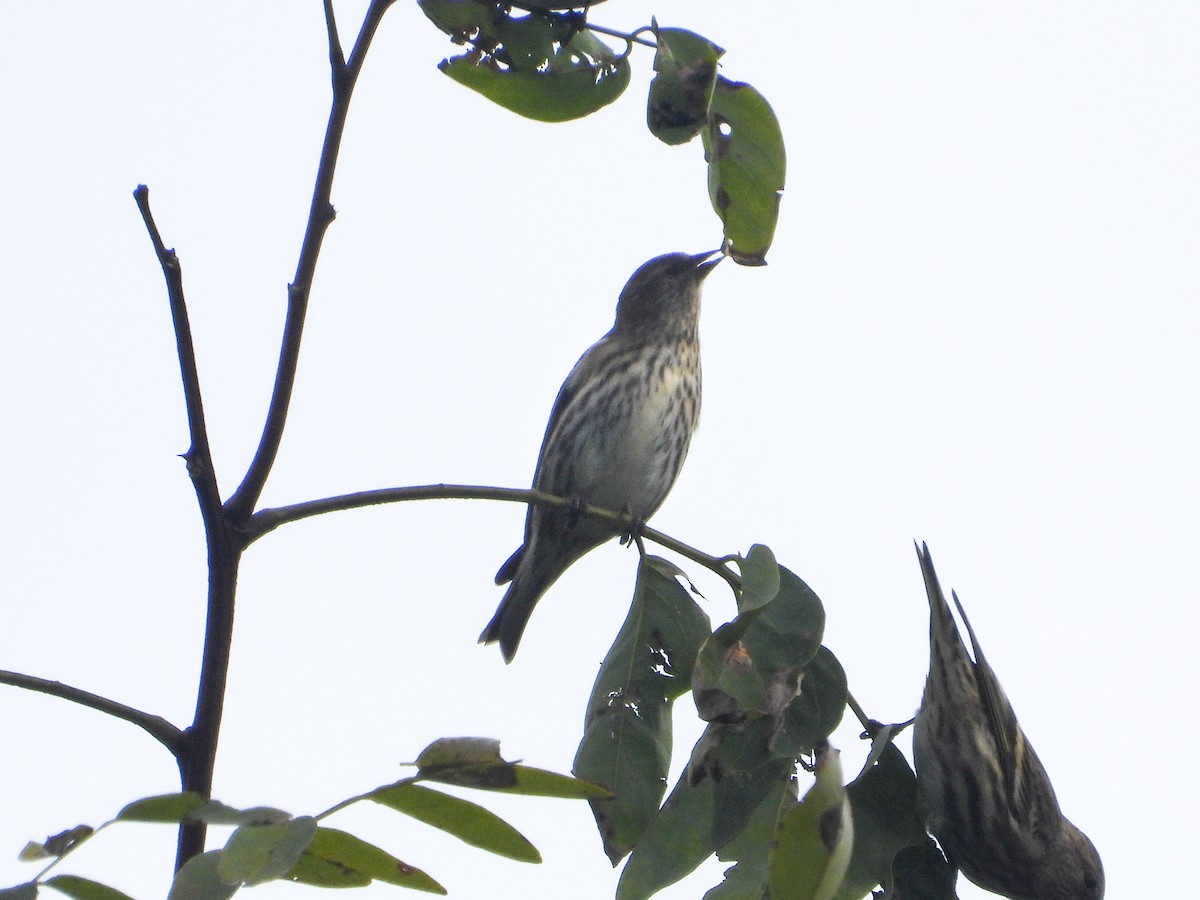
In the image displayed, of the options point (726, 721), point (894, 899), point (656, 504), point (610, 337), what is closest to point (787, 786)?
point (726, 721)

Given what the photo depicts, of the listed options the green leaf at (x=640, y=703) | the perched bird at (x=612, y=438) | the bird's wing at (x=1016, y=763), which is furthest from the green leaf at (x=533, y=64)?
the perched bird at (x=612, y=438)

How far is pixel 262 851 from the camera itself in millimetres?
1551

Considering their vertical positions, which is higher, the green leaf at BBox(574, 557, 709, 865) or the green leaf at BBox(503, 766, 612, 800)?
the green leaf at BBox(574, 557, 709, 865)

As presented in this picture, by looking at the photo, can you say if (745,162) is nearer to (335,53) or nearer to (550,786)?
(335,53)

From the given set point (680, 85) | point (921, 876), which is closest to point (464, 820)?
point (921, 876)

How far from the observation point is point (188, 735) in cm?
204

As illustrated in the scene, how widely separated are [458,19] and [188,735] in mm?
1632

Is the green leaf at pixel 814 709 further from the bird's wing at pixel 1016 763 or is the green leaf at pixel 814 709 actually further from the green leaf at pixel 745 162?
the bird's wing at pixel 1016 763

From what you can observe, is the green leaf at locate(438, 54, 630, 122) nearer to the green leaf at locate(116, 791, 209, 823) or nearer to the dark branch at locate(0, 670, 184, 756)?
the dark branch at locate(0, 670, 184, 756)

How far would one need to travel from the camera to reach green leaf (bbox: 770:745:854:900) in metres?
1.61

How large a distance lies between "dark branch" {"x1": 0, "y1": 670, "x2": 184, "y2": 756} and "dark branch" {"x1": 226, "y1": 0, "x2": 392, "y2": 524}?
1.11ft

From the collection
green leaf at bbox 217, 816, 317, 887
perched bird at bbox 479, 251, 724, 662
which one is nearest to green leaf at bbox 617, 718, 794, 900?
green leaf at bbox 217, 816, 317, 887

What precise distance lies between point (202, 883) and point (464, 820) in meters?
0.34

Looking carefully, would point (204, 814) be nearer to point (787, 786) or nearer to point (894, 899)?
point (787, 786)
